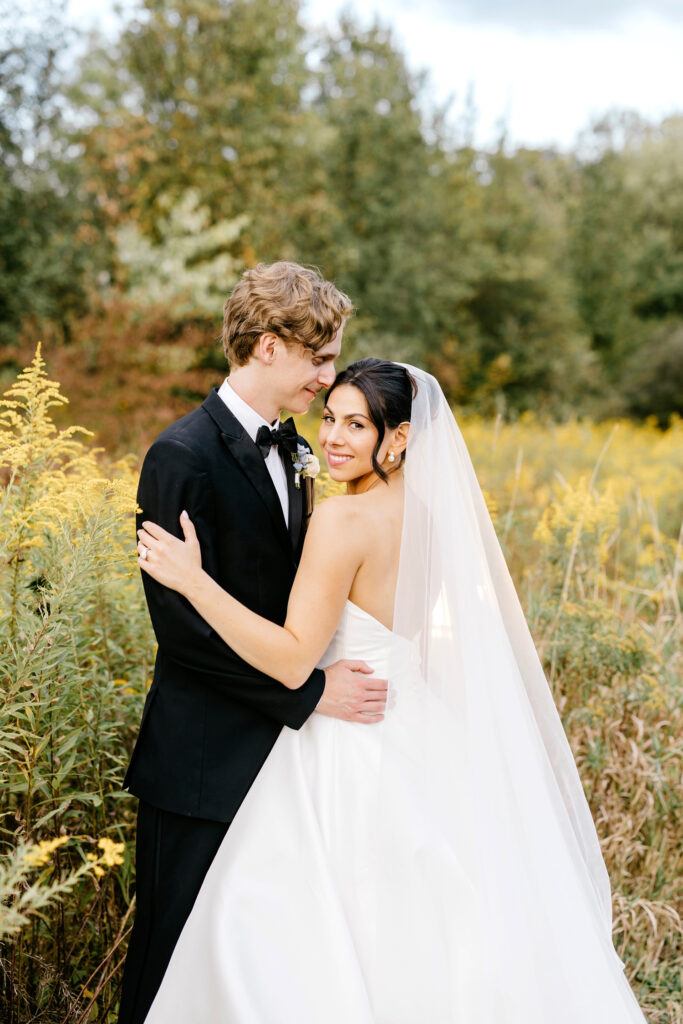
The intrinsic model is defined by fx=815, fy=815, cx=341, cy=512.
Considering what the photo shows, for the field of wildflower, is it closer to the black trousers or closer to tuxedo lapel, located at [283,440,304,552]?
the black trousers

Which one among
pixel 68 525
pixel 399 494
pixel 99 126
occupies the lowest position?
pixel 68 525

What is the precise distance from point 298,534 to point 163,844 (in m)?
0.96

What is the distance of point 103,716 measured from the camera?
280cm

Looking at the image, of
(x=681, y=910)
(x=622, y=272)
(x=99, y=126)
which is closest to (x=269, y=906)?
(x=681, y=910)

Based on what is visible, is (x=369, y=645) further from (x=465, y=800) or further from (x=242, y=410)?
(x=242, y=410)

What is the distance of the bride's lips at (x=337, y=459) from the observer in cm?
241

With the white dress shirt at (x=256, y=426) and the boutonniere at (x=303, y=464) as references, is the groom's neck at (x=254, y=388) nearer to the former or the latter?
the white dress shirt at (x=256, y=426)

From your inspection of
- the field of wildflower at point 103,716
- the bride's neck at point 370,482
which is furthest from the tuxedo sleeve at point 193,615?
the bride's neck at point 370,482

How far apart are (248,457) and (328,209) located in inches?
551

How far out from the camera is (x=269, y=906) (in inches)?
82.4

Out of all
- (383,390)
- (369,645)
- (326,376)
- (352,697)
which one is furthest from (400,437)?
(352,697)

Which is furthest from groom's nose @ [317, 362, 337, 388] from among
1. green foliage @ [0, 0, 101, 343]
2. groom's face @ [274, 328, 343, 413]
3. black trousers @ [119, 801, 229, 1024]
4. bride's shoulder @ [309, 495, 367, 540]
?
green foliage @ [0, 0, 101, 343]

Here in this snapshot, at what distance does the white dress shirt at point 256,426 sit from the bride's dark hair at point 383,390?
25cm

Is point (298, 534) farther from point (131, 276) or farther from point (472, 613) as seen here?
point (131, 276)
